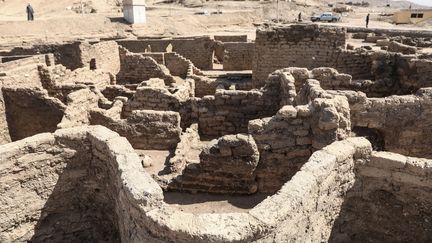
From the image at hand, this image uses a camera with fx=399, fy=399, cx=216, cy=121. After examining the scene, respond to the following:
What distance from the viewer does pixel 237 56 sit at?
74.5ft

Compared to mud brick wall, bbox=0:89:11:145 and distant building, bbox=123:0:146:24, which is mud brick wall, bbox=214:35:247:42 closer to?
distant building, bbox=123:0:146:24

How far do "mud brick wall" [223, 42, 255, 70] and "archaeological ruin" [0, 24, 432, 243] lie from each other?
24.9 ft

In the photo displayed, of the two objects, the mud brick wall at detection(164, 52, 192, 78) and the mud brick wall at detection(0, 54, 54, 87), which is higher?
the mud brick wall at detection(0, 54, 54, 87)

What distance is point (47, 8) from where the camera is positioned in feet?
151

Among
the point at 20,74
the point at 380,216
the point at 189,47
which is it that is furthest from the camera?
the point at 189,47

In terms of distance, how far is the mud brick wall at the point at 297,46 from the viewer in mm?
14336

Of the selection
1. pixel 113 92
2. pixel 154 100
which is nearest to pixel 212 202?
pixel 154 100

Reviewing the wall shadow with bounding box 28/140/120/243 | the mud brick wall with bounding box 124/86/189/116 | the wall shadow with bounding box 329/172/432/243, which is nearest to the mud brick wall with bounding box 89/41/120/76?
the mud brick wall with bounding box 124/86/189/116

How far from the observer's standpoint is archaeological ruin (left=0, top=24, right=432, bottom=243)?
4750 mm

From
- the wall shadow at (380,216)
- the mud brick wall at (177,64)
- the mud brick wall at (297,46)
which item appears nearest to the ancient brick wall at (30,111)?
the mud brick wall at (297,46)

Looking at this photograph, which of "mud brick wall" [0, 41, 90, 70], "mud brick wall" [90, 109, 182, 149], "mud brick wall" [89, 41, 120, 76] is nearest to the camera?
"mud brick wall" [90, 109, 182, 149]

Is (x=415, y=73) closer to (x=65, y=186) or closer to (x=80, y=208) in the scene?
(x=80, y=208)

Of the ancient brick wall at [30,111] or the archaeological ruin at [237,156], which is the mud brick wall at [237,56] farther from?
the ancient brick wall at [30,111]

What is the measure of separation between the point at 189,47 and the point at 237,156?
16.9 meters
